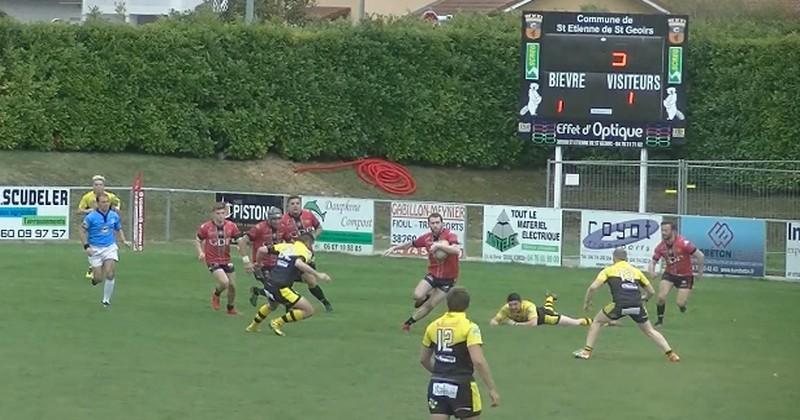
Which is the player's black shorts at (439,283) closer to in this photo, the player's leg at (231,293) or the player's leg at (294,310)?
the player's leg at (294,310)

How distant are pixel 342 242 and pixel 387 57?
11.4 m

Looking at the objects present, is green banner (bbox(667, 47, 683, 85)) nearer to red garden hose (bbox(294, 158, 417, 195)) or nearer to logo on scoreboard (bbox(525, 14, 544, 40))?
logo on scoreboard (bbox(525, 14, 544, 40))

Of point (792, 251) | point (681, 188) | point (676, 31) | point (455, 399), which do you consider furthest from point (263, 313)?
point (681, 188)

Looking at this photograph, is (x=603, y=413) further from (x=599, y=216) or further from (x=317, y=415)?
(x=599, y=216)

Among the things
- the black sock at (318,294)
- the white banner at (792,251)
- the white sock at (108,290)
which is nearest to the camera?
the black sock at (318,294)

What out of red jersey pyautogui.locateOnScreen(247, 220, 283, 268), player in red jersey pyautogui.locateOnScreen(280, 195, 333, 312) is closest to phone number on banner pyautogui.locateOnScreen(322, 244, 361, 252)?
player in red jersey pyautogui.locateOnScreen(280, 195, 333, 312)

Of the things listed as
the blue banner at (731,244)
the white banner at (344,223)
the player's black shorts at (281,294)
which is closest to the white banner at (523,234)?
the white banner at (344,223)

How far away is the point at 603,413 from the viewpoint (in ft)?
53.2

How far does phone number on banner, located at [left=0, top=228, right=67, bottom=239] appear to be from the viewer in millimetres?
35000

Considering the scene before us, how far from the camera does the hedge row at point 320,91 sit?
43.5 m

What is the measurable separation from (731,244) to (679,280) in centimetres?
804

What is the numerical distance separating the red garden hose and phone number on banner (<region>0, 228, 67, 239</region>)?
36.0 feet

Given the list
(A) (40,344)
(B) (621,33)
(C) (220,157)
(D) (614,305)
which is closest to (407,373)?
(D) (614,305)

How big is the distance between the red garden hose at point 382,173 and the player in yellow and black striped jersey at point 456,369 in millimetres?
31860
